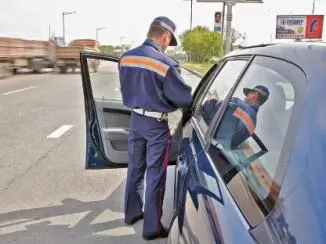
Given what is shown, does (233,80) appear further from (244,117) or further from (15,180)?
(15,180)

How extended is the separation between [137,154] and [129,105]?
0.45m

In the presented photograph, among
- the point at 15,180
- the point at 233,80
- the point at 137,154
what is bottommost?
the point at 15,180

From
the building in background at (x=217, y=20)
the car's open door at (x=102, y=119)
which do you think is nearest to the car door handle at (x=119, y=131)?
the car's open door at (x=102, y=119)

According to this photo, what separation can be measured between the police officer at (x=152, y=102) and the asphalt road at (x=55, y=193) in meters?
0.47

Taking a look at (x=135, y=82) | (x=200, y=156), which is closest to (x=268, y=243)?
(x=200, y=156)

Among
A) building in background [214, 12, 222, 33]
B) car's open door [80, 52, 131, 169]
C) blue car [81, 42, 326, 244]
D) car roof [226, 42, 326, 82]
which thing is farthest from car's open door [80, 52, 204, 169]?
building in background [214, 12, 222, 33]

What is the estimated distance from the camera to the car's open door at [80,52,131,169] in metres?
3.90

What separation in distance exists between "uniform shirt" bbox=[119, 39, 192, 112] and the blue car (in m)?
0.36

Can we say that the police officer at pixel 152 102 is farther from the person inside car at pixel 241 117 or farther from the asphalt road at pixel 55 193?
the person inside car at pixel 241 117

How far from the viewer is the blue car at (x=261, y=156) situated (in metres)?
1.24

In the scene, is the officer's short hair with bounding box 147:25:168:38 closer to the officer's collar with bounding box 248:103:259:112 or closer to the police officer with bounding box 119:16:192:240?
the police officer with bounding box 119:16:192:240

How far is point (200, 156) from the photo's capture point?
7.47 feet

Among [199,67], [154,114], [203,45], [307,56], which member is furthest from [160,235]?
[203,45]

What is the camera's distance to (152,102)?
10.5 feet
